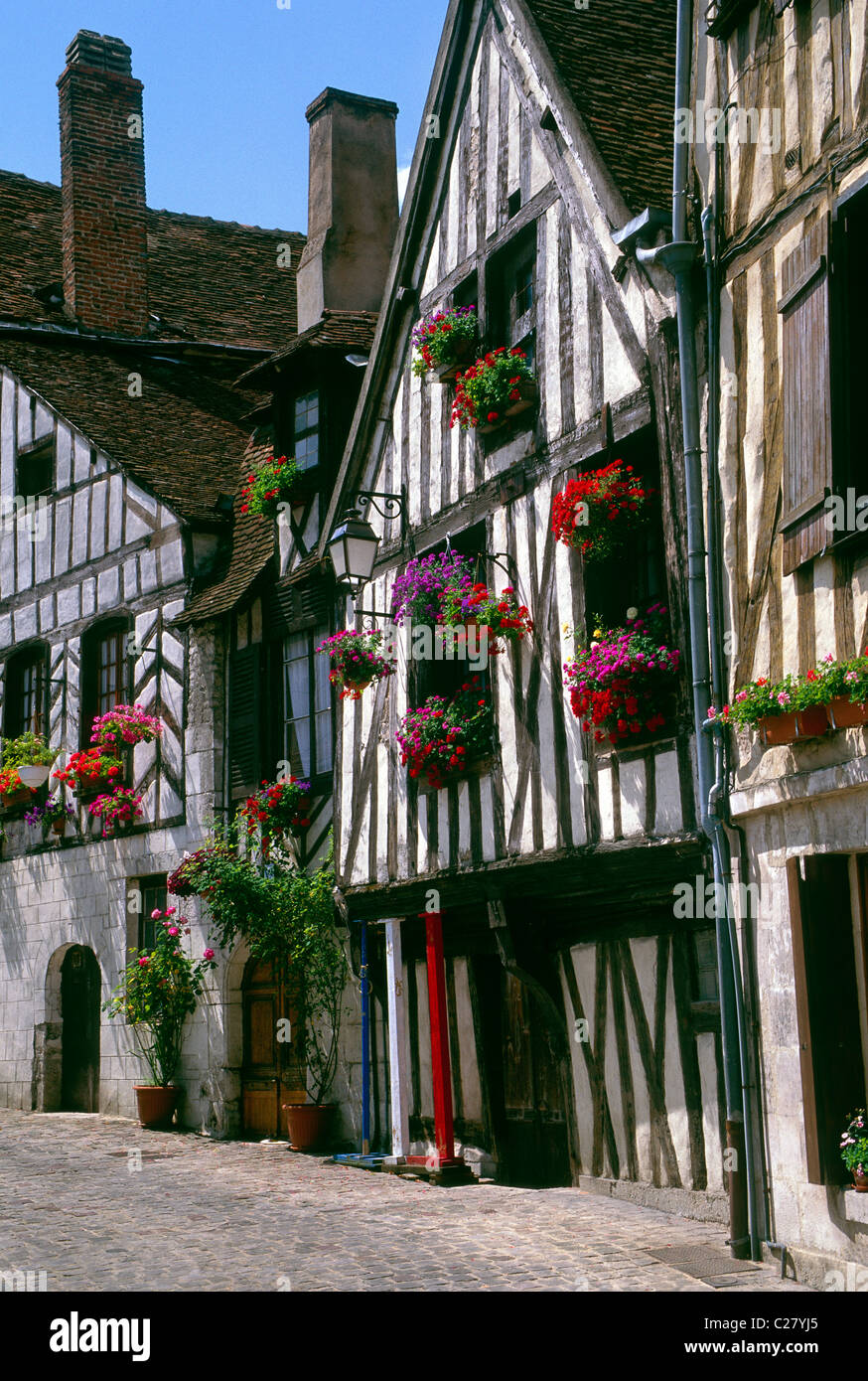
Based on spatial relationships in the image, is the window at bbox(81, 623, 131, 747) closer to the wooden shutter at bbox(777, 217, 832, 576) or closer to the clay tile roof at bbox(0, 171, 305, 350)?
the clay tile roof at bbox(0, 171, 305, 350)

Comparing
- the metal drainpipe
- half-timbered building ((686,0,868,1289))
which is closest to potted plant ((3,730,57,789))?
the metal drainpipe

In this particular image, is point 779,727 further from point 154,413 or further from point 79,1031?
A: point 154,413

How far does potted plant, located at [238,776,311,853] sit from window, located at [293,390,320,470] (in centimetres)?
268

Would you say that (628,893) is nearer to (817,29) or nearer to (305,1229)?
(305,1229)

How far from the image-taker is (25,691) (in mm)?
16891

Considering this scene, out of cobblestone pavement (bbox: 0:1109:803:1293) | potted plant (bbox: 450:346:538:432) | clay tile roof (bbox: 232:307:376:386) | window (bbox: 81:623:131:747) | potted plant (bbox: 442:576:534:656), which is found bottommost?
cobblestone pavement (bbox: 0:1109:803:1293)

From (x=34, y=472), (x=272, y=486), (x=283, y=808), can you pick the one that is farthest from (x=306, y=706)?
(x=34, y=472)

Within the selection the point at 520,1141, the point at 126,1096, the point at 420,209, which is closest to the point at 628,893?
the point at 520,1141

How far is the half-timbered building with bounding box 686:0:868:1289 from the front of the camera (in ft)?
21.2

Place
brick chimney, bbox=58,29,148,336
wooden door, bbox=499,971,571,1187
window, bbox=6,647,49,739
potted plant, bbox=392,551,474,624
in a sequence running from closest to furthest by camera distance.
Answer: wooden door, bbox=499,971,571,1187
potted plant, bbox=392,551,474,624
window, bbox=6,647,49,739
brick chimney, bbox=58,29,148,336

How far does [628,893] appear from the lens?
29.2 ft

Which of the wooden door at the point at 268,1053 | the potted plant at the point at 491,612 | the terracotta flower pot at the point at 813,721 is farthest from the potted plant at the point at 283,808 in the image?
the terracotta flower pot at the point at 813,721

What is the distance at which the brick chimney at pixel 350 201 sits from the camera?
13.8 m

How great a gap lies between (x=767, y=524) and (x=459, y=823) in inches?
144
